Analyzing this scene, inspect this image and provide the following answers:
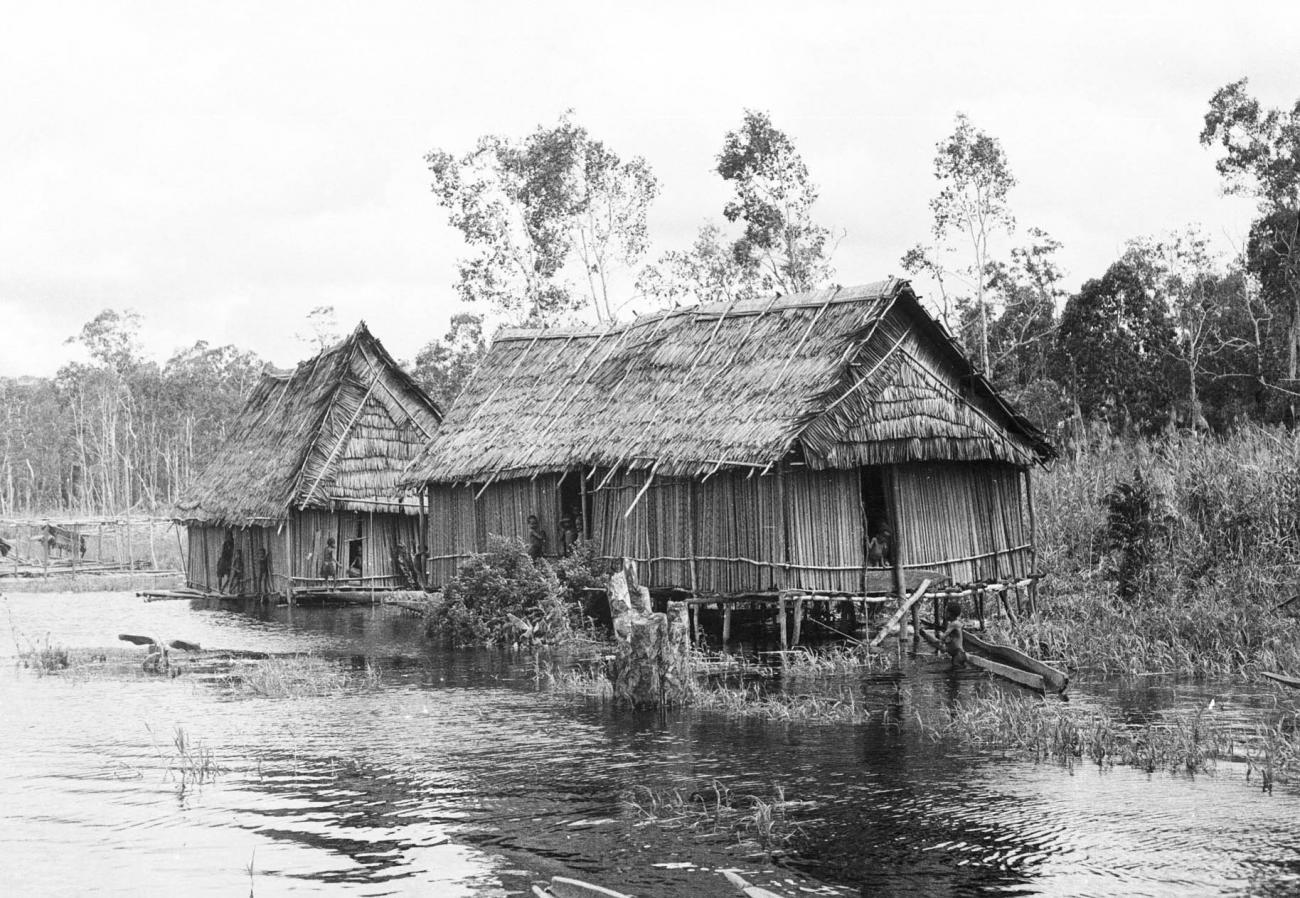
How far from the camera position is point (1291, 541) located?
60.5 feet

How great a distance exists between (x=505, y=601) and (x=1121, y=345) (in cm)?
1662

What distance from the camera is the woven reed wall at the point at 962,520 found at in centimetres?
1894

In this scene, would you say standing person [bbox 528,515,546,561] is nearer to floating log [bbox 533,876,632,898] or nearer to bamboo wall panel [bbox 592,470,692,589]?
bamboo wall panel [bbox 592,470,692,589]

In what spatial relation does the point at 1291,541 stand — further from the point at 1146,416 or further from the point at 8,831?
the point at 8,831

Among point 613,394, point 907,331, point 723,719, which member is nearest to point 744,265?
point 613,394

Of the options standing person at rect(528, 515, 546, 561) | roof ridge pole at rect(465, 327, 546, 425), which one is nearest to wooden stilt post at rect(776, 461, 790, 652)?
standing person at rect(528, 515, 546, 561)

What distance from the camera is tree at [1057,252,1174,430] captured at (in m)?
30.4

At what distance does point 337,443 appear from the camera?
28.8 meters

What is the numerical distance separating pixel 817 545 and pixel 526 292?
22.2 m

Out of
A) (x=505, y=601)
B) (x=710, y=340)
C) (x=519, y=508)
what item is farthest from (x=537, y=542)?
(x=710, y=340)

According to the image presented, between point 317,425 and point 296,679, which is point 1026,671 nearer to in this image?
point 296,679

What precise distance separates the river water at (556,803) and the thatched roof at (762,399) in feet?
12.1

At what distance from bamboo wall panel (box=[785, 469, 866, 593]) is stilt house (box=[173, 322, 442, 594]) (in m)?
12.8

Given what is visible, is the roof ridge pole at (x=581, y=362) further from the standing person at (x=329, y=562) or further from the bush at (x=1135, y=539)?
the bush at (x=1135, y=539)
